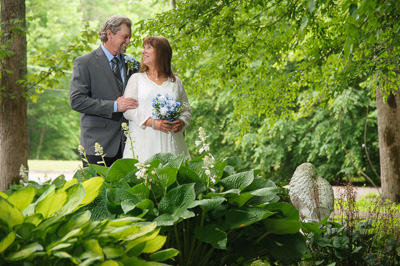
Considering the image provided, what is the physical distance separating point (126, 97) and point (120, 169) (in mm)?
1895

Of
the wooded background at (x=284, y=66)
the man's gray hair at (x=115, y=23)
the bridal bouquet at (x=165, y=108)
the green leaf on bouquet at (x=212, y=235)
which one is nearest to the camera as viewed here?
the green leaf on bouquet at (x=212, y=235)

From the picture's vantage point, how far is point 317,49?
Answer: 752 cm

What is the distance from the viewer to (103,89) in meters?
4.80

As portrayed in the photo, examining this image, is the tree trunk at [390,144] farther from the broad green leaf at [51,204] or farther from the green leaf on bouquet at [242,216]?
the broad green leaf at [51,204]

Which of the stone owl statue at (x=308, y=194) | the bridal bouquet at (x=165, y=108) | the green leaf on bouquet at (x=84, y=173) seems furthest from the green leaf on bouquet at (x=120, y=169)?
the stone owl statue at (x=308, y=194)

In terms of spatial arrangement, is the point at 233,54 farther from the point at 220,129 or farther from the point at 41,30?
the point at 41,30

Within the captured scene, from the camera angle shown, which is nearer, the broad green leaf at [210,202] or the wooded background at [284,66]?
the broad green leaf at [210,202]

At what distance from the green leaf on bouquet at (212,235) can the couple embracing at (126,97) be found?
203 centimetres

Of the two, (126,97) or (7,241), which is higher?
(126,97)

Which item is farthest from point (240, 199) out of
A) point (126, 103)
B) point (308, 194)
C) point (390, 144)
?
point (390, 144)

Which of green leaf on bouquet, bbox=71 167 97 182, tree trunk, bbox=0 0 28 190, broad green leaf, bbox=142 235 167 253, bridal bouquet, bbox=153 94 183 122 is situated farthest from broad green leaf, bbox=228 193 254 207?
tree trunk, bbox=0 0 28 190

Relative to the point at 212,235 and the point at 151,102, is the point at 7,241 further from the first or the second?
the point at 151,102

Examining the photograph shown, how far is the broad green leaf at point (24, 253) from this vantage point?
1.62 m

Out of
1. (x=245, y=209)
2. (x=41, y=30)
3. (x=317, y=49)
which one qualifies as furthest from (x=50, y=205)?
(x=41, y=30)
